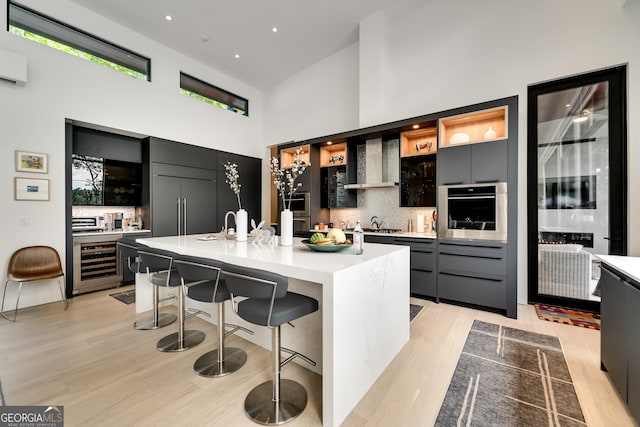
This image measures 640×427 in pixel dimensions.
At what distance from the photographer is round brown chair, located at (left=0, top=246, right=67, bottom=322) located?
10.8 feet

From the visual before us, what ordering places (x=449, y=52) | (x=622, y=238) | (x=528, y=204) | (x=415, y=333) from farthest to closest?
(x=449, y=52) < (x=528, y=204) < (x=622, y=238) < (x=415, y=333)

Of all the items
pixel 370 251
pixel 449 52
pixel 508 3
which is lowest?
pixel 370 251

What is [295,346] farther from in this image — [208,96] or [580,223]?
[208,96]

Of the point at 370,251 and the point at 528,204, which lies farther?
the point at 528,204

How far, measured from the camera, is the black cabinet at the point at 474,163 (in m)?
3.19

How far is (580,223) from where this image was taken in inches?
127

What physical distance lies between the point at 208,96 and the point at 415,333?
19.6ft

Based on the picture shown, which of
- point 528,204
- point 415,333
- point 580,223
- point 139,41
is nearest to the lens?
point 415,333

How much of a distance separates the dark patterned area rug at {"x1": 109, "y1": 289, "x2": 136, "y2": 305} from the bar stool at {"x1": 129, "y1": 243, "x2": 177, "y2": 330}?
2.90 ft

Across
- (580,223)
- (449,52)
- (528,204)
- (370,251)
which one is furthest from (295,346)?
(449,52)

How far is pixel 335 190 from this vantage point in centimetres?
499

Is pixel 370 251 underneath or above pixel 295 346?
above

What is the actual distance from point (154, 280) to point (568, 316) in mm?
4608

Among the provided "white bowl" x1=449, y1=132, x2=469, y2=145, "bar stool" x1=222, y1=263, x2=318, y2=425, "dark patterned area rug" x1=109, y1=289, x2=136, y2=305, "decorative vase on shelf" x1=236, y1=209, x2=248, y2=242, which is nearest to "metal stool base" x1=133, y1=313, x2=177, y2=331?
"dark patterned area rug" x1=109, y1=289, x2=136, y2=305
